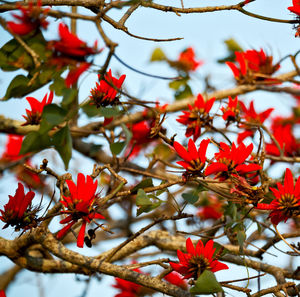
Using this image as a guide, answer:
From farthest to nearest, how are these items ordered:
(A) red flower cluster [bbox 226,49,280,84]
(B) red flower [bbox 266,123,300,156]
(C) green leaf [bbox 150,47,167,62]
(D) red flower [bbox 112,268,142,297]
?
1. (C) green leaf [bbox 150,47,167,62]
2. (B) red flower [bbox 266,123,300,156]
3. (A) red flower cluster [bbox 226,49,280,84]
4. (D) red flower [bbox 112,268,142,297]

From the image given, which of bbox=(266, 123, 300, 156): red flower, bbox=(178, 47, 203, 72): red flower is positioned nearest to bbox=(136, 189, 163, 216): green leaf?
bbox=(266, 123, 300, 156): red flower

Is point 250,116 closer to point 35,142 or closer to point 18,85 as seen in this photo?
point 18,85

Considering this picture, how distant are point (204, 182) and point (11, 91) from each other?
0.46 meters

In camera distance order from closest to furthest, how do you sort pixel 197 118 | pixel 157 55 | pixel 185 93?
pixel 197 118 → pixel 185 93 → pixel 157 55

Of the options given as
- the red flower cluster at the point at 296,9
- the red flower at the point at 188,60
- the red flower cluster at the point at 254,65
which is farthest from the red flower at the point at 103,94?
the red flower at the point at 188,60

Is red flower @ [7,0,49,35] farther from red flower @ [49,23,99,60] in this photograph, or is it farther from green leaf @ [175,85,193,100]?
green leaf @ [175,85,193,100]

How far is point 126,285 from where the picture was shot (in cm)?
146

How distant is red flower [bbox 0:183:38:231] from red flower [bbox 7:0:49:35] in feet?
1.13

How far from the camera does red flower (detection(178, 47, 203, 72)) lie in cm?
259

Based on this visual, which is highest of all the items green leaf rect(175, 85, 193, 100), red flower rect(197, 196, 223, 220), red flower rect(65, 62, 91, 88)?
green leaf rect(175, 85, 193, 100)

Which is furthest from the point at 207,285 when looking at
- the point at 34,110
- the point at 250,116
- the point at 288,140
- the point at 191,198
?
the point at 288,140

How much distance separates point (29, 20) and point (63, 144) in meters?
0.24

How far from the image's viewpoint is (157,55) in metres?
2.58

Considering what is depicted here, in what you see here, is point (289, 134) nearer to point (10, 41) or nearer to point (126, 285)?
point (126, 285)
